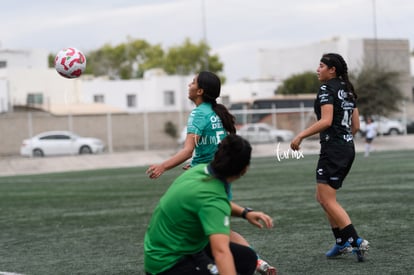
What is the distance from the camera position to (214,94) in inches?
285

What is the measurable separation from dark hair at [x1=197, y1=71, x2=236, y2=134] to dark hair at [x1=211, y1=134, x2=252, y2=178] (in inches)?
81.0

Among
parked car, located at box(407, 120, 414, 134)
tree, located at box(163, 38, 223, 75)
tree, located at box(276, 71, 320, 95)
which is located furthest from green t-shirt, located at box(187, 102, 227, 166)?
tree, located at box(163, 38, 223, 75)

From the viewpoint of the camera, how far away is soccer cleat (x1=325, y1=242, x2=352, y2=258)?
8.52 meters

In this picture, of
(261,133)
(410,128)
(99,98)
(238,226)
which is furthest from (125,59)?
(238,226)

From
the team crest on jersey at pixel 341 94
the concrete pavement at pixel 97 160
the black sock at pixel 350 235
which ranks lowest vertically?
the concrete pavement at pixel 97 160

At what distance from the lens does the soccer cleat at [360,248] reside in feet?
27.2

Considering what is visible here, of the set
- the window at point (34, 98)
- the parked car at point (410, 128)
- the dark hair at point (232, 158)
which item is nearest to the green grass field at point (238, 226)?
the dark hair at point (232, 158)

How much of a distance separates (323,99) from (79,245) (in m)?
4.07

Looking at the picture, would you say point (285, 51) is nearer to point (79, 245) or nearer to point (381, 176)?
point (381, 176)

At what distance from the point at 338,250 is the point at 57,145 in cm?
3930

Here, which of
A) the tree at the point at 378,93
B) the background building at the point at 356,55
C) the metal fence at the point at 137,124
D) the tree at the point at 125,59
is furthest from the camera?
the tree at the point at 125,59

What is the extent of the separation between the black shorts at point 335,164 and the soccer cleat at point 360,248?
0.58 m

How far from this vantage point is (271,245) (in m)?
9.88

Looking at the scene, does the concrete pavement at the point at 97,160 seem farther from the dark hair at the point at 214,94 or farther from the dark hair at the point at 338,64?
the dark hair at the point at 214,94
